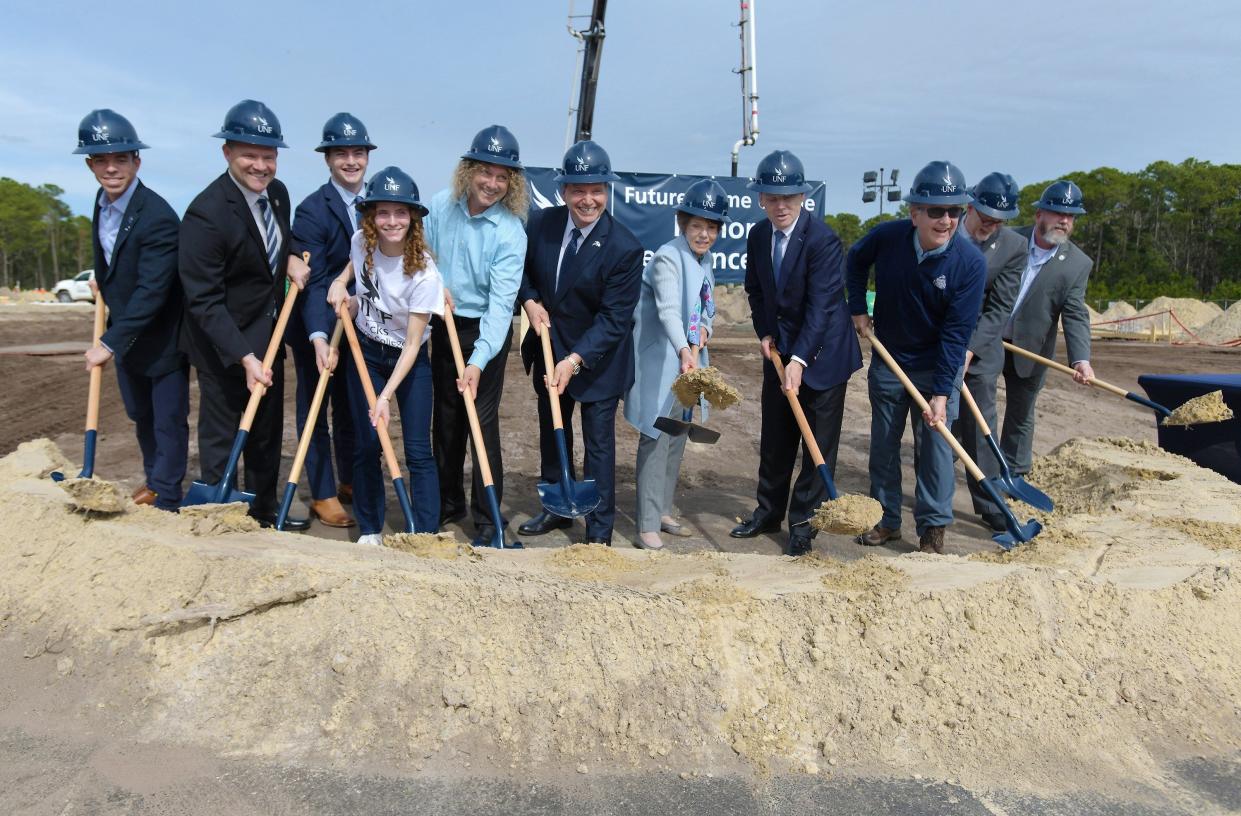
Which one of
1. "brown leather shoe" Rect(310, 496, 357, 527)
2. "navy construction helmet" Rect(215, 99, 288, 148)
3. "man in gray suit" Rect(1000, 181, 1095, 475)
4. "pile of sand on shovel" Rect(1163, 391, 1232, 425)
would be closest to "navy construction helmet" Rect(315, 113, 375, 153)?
"navy construction helmet" Rect(215, 99, 288, 148)

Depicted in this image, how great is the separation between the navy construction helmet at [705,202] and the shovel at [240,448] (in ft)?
6.41

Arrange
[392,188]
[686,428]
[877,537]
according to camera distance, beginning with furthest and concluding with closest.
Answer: [877,537]
[686,428]
[392,188]

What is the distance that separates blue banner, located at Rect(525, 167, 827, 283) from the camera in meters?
9.15

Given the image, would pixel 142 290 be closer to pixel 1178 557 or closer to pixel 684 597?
pixel 684 597

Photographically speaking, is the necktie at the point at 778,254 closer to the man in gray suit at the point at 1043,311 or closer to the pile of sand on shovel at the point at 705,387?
the pile of sand on shovel at the point at 705,387

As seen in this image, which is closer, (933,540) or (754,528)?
(933,540)

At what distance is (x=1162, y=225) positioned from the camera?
3991cm

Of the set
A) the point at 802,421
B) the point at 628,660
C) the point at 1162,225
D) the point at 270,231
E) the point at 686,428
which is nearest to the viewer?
the point at 628,660

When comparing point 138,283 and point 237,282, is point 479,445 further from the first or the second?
point 138,283

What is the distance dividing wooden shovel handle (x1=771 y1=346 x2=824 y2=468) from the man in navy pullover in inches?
18.7

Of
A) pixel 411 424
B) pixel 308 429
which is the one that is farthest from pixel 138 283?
pixel 411 424

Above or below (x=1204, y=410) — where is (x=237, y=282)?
above

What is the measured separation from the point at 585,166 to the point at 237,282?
5.62ft

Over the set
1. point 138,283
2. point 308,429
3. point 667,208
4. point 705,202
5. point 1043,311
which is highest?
point 667,208
